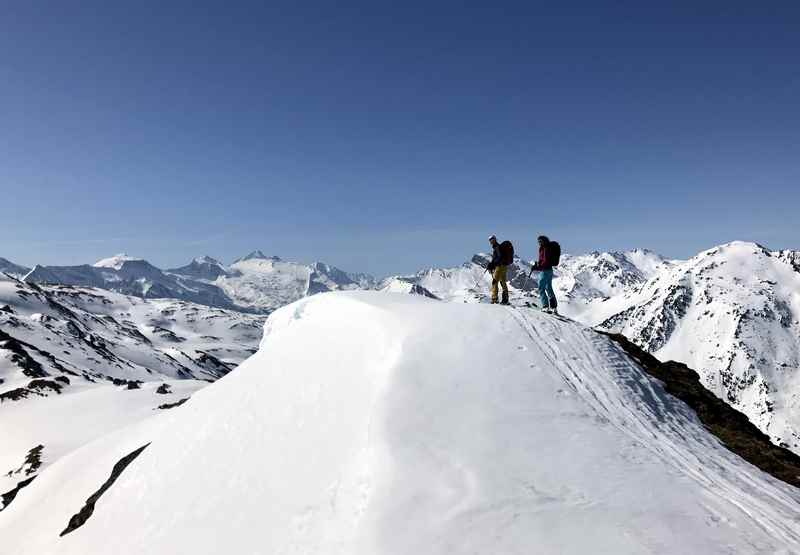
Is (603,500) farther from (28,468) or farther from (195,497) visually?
(28,468)

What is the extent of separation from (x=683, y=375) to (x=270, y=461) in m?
18.2

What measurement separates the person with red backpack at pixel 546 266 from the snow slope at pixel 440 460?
4.05 metres

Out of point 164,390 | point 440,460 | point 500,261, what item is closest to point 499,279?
point 500,261

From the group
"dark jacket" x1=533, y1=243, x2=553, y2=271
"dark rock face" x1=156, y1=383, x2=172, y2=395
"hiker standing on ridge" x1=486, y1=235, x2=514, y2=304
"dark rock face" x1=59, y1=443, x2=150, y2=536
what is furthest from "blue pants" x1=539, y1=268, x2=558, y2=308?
"dark rock face" x1=156, y1=383, x2=172, y2=395

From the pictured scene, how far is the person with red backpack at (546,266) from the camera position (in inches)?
1001

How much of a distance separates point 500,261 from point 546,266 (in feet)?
8.65

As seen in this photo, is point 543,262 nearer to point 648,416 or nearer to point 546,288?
point 546,288

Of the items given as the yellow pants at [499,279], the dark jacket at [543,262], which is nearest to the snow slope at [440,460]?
the dark jacket at [543,262]

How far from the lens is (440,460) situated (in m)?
12.5

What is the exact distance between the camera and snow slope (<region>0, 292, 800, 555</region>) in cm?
1033

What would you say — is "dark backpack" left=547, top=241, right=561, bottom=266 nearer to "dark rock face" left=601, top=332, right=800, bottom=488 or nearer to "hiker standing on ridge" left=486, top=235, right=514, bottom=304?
"hiker standing on ridge" left=486, top=235, right=514, bottom=304

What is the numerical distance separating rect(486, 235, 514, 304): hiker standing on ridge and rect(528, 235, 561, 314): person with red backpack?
1594mm

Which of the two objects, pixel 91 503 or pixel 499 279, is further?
pixel 499 279

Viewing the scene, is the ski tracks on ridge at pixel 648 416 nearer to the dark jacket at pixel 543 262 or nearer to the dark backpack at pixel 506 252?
the dark jacket at pixel 543 262
